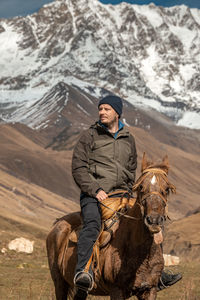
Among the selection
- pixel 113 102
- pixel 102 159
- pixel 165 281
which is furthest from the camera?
pixel 113 102

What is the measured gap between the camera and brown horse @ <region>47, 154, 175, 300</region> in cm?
800

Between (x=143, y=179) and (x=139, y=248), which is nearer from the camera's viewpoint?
(x=143, y=179)

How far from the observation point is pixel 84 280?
9.12 m

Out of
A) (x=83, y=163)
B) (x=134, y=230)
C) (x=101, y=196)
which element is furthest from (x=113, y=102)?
(x=134, y=230)

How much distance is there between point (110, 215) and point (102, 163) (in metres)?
0.91

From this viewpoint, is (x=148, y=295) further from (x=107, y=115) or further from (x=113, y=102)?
(x=113, y=102)

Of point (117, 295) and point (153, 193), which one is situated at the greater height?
point (153, 193)

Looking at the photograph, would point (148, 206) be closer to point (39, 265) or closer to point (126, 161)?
point (126, 161)

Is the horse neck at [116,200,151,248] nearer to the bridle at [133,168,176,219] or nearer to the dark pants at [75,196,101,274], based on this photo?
the bridle at [133,168,176,219]

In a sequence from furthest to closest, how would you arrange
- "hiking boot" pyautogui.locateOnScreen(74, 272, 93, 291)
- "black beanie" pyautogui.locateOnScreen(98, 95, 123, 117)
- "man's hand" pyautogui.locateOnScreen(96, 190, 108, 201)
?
"black beanie" pyautogui.locateOnScreen(98, 95, 123, 117), "man's hand" pyautogui.locateOnScreen(96, 190, 108, 201), "hiking boot" pyautogui.locateOnScreen(74, 272, 93, 291)

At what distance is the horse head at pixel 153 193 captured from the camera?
775 centimetres

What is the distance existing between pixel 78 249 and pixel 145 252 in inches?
50.3

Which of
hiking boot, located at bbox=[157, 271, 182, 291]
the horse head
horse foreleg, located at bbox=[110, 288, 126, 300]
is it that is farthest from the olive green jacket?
horse foreleg, located at bbox=[110, 288, 126, 300]

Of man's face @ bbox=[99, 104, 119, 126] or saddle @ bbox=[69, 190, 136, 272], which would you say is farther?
man's face @ bbox=[99, 104, 119, 126]
